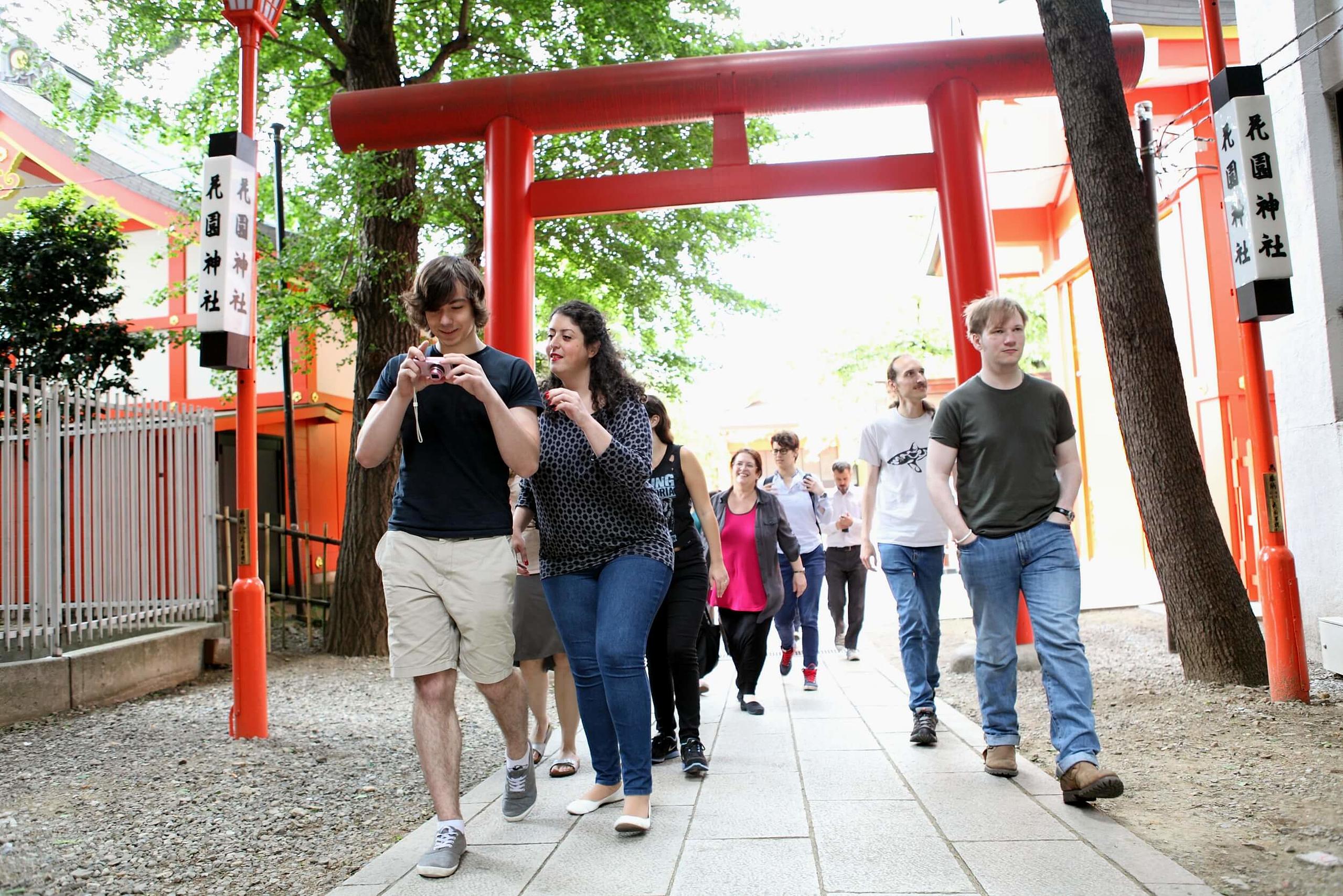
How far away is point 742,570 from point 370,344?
16.5ft

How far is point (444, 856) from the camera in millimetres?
3322

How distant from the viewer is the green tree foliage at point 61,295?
10.7m

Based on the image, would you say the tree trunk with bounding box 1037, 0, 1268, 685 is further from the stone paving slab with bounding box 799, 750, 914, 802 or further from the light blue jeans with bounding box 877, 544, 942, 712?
the stone paving slab with bounding box 799, 750, 914, 802

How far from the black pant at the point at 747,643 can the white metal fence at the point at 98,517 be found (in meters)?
4.45

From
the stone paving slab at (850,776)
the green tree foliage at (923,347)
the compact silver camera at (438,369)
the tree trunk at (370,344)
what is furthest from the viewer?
the green tree foliage at (923,347)

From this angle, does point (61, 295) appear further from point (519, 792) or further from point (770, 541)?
point (519, 792)

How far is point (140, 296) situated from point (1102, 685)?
16.6m

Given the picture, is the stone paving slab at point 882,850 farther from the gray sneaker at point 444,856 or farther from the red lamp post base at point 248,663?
the red lamp post base at point 248,663

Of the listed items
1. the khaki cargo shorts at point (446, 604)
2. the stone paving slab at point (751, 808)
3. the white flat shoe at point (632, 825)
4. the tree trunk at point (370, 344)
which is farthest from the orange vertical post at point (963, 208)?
the tree trunk at point (370, 344)

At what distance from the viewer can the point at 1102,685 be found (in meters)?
6.57

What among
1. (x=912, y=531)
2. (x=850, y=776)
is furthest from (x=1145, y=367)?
(x=850, y=776)

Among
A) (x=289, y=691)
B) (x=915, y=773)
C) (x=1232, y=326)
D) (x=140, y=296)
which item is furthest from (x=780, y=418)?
(x=915, y=773)

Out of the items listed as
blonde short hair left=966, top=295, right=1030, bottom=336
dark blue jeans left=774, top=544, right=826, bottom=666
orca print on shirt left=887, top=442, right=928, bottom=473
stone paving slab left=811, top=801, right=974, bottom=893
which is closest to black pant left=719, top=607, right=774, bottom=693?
dark blue jeans left=774, top=544, right=826, bottom=666

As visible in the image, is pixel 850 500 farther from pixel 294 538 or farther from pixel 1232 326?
pixel 294 538
